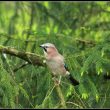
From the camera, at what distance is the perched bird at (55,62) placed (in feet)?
18.3

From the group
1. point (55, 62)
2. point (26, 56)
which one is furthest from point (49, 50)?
point (26, 56)

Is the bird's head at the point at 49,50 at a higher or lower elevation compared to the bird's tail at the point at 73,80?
higher

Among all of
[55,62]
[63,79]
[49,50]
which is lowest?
[63,79]

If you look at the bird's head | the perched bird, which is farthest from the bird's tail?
the bird's head

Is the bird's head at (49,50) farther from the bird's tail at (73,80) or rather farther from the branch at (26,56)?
the bird's tail at (73,80)

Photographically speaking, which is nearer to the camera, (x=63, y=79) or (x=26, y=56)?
(x=26, y=56)

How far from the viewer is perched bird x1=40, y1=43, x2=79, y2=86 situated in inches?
220

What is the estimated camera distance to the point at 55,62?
18.5 feet

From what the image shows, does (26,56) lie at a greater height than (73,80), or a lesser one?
greater

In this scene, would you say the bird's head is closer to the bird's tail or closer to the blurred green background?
the blurred green background

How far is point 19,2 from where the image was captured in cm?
936

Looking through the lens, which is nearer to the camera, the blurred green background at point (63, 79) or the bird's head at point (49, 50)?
the blurred green background at point (63, 79)

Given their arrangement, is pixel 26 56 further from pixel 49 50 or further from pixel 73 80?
pixel 73 80

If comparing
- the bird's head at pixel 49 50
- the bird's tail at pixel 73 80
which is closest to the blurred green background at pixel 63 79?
the bird's tail at pixel 73 80
